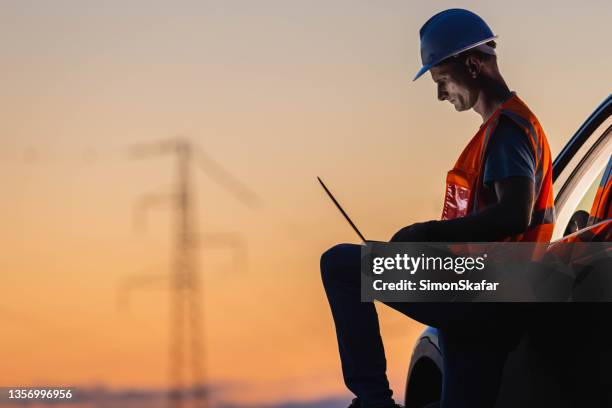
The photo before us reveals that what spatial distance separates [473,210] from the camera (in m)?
4.43

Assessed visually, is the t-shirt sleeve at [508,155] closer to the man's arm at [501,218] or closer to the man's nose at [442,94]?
the man's arm at [501,218]

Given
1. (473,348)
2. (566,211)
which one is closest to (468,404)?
(473,348)

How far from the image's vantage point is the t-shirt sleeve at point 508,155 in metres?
4.26

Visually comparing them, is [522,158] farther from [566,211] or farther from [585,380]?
[566,211]

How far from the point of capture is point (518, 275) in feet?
14.0

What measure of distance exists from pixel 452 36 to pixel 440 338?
1059 millimetres

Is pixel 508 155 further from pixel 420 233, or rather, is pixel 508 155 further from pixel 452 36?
pixel 452 36

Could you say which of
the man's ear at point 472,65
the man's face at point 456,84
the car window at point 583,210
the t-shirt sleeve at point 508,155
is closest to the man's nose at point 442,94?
the man's face at point 456,84

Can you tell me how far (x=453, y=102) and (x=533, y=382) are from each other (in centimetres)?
102

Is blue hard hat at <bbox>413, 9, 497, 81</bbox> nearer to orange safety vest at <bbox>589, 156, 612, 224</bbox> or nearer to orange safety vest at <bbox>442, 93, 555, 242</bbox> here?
orange safety vest at <bbox>442, 93, 555, 242</bbox>

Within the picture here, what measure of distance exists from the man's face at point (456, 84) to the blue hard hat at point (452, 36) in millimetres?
36

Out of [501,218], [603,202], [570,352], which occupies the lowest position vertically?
[570,352]

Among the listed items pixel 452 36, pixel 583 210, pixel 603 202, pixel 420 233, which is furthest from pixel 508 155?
pixel 583 210

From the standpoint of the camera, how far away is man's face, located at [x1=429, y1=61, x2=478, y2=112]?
4.57 m
